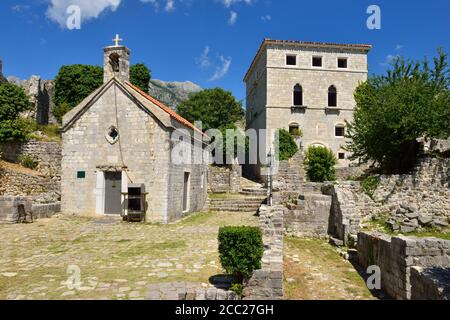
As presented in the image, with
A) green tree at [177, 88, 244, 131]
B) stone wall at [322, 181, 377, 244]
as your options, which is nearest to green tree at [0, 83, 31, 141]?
green tree at [177, 88, 244, 131]

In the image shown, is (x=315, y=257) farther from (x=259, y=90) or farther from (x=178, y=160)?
(x=259, y=90)

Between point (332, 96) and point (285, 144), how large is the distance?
27.2ft

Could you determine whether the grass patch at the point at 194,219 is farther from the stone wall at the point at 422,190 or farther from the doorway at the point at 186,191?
the stone wall at the point at 422,190

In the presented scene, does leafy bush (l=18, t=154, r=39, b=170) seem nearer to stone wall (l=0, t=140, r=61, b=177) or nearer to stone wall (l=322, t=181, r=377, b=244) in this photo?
stone wall (l=0, t=140, r=61, b=177)

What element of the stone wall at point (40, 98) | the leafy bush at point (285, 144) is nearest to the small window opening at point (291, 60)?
the leafy bush at point (285, 144)

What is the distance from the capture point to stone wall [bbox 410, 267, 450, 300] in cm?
498

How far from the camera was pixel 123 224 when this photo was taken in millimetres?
13141

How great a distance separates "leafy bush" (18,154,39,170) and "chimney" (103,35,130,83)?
33.4 feet

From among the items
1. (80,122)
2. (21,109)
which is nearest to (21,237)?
(80,122)

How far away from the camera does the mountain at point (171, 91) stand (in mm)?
112269

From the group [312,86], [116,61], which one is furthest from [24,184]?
[312,86]

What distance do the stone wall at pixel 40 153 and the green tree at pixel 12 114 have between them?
0.56 meters

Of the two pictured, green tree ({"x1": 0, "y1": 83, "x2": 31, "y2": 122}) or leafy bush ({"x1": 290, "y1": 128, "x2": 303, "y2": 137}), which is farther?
leafy bush ({"x1": 290, "y1": 128, "x2": 303, "y2": 137})
